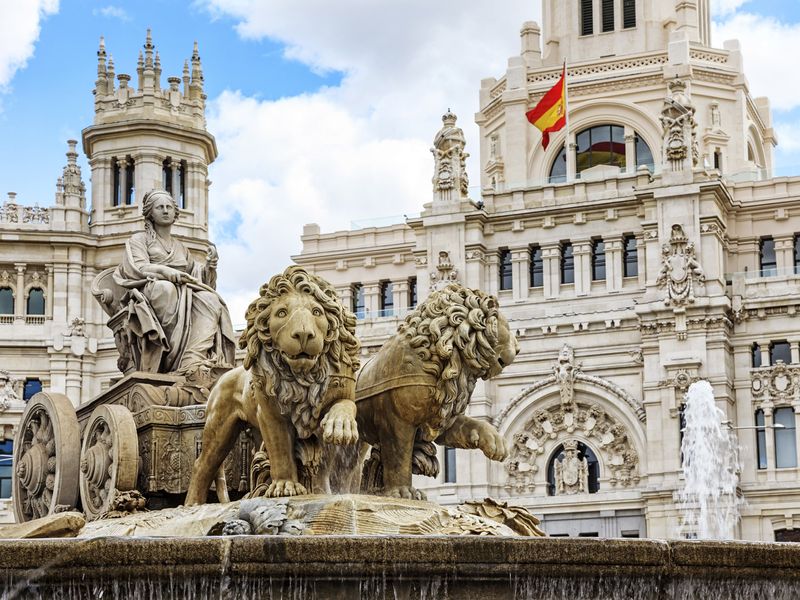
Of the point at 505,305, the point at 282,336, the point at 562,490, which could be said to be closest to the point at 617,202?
the point at 505,305

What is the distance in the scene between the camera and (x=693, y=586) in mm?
9320

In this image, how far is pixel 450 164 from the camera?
2372 inches

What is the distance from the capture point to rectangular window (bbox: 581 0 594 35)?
69750 millimetres

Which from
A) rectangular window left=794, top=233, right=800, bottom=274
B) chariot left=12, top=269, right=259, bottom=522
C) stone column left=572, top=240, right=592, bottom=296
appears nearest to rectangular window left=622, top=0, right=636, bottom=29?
stone column left=572, top=240, right=592, bottom=296

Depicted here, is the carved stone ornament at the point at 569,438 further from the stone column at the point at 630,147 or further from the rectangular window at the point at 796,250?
the stone column at the point at 630,147

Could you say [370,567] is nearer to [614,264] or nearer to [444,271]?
[614,264]

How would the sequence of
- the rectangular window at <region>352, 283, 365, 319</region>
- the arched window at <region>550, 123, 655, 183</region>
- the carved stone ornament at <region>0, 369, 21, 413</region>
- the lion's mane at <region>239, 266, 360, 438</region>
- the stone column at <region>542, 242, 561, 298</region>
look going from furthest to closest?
1. the arched window at <region>550, 123, 655, 183</region>
2. the rectangular window at <region>352, 283, 365, 319</region>
3. the carved stone ornament at <region>0, 369, 21, 413</region>
4. the stone column at <region>542, 242, 561, 298</region>
5. the lion's mane at <region>239, 266, 360, 438</region>

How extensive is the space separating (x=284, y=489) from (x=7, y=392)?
2044 inches

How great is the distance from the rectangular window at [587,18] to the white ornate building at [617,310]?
236 inches

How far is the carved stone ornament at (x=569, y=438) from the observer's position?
54719 mm

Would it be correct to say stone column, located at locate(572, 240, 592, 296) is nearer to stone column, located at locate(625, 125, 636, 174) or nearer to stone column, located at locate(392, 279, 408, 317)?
stone column, located at locate(392, 279, 408, 317)

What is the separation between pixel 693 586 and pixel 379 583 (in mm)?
1915

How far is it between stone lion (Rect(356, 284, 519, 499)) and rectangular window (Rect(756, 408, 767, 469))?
1699 inches

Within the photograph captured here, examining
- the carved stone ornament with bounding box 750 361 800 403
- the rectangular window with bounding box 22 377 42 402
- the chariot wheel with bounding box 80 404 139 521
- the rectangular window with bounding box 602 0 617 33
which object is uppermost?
the rectangular window with bounding box 602 0 617 33
